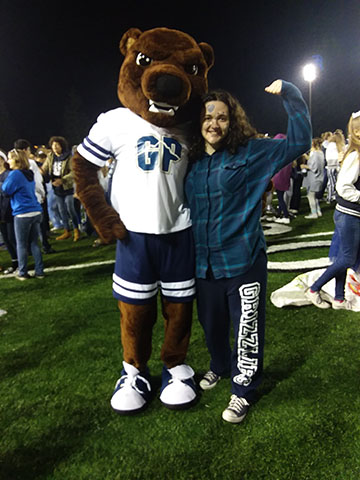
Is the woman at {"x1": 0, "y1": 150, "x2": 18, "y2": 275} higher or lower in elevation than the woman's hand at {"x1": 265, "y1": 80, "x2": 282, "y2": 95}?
lower

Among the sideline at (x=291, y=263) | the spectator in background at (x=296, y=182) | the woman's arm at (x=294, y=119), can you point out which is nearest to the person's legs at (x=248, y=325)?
the woman's arm at (x=294, y=119)

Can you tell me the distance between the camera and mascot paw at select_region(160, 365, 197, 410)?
2264 millimetres

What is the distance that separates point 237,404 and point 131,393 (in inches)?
25.8

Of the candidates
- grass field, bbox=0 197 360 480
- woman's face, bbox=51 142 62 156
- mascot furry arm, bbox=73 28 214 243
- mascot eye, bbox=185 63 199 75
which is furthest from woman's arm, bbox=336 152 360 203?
woman's face, bbox=51 142 62 156

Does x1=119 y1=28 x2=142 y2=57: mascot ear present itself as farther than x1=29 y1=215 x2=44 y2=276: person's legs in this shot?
No

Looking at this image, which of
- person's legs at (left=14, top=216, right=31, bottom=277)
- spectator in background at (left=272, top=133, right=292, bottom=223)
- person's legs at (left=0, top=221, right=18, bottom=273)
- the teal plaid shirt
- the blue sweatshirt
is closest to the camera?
the teal plaid shirt

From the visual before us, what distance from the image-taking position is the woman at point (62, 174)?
7.38m

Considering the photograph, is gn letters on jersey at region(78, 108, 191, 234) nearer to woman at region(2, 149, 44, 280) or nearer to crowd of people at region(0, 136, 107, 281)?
crowd of people at region(0, 136, 107, 281)

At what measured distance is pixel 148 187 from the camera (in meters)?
2.07

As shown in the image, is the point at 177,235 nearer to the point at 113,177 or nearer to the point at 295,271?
the point at 113,177

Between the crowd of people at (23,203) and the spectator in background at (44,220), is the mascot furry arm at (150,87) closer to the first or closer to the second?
the crowd of people at (23,203)

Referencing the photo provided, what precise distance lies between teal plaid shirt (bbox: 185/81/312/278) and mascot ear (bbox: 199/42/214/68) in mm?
635

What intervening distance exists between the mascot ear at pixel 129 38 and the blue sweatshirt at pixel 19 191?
3.43 m

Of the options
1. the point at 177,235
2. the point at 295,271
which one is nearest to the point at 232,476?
the point at 177,235
